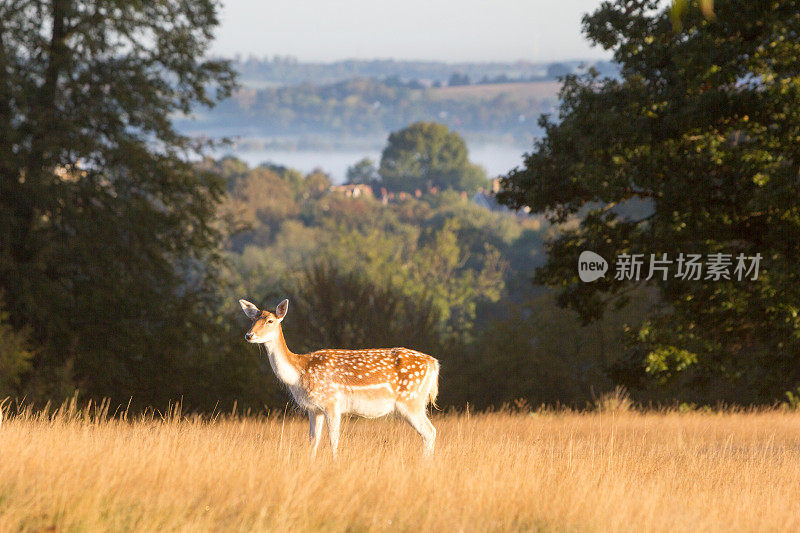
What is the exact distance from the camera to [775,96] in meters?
18.2

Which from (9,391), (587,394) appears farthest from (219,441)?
(587,394)

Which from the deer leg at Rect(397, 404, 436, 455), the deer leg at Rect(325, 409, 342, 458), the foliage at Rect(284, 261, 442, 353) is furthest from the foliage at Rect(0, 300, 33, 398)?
the deer leg at Rect(397, 404, 436, 455)

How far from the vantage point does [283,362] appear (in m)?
10.8

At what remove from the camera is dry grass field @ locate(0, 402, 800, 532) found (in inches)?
299

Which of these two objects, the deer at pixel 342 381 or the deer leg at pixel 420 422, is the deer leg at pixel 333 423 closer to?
the deer at pixel 342 381

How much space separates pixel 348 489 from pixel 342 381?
2496 mm

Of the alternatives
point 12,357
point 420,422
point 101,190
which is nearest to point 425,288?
point 101,190

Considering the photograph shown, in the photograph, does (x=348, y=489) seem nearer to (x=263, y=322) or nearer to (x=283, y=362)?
(x=283, y=362)

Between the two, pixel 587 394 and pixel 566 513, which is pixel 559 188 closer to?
pixel 566 513

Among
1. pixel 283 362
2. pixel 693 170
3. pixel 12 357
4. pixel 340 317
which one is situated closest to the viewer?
pixel 283 362

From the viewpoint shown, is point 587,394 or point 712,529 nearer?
point 712,529

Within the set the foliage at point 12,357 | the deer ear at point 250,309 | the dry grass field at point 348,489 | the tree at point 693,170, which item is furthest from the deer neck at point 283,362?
the foliage at point 12,357

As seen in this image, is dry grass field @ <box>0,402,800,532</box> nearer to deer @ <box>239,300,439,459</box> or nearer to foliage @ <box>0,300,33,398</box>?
deer @ <box>239,300,439,459</box>

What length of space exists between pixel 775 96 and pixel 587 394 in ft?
97.2
